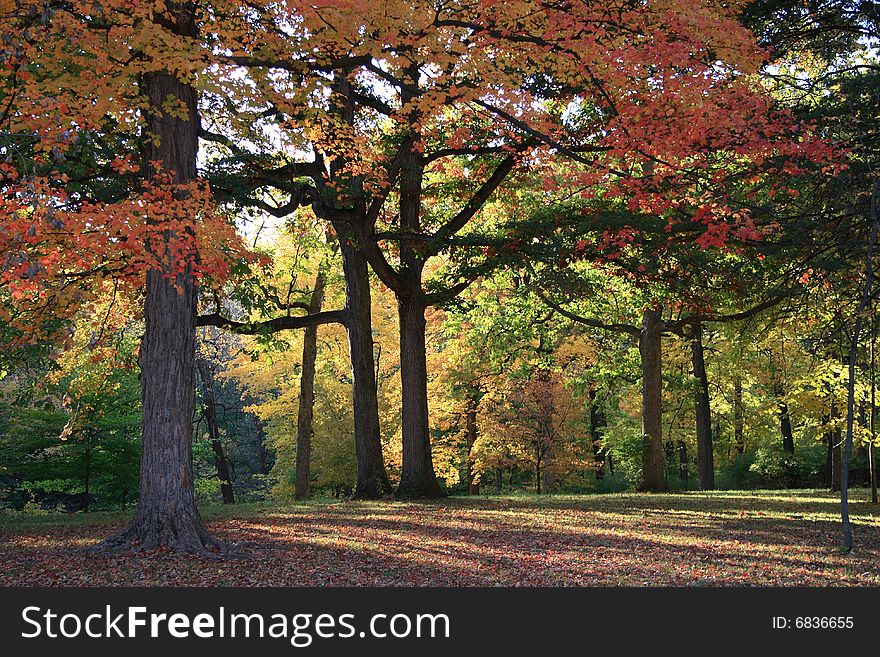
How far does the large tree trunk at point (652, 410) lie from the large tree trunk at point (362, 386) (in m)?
7.38

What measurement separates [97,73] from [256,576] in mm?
6131

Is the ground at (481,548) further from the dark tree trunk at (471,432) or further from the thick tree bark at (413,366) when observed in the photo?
the dark tree trunk at (471,432)

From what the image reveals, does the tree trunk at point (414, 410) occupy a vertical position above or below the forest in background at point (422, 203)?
below

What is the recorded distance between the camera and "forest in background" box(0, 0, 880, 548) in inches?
385

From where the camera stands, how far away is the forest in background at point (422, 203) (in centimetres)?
979

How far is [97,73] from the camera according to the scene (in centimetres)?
942

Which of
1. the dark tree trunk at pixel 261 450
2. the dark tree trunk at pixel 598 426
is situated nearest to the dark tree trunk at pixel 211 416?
the dark tree trunk at pixel 598 426

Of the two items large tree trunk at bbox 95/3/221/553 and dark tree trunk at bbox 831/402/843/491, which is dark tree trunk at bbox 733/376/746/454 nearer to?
dark tree trunk at bbox 831/402/843/491

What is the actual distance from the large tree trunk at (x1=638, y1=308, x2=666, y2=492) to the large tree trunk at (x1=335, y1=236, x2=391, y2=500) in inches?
291

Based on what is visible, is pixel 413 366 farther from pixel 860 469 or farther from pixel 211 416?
pixel 860 469

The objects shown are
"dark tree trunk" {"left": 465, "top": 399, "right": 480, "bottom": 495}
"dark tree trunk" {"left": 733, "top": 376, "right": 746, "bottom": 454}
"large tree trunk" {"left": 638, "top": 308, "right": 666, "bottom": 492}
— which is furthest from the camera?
"dark tree trunk" {"left": 733, "top": 376, "right": 746, "bottom": 454}

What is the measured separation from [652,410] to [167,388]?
14.3m

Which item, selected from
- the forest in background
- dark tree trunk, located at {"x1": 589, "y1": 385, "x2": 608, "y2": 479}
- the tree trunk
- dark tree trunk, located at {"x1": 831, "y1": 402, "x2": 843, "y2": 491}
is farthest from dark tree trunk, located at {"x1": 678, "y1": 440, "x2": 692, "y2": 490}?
the tree trunk

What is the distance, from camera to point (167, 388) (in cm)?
983
